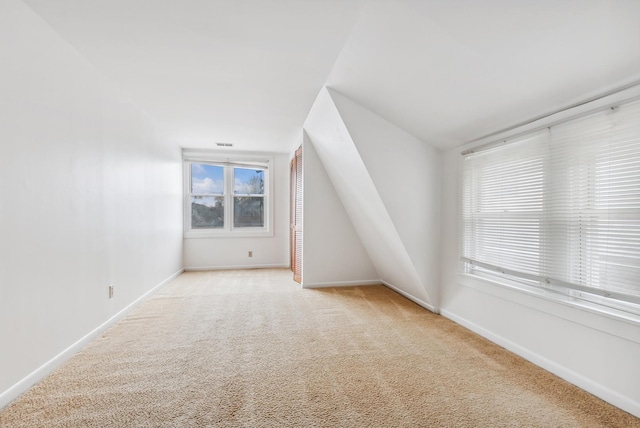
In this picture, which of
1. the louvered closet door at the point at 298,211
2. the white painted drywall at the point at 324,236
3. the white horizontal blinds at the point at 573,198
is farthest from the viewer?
the louvered closet door at the point at 298,211

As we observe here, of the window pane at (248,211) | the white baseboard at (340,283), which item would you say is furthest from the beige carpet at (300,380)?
the window pane at (248,211)

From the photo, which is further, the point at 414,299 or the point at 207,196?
the point at 207,196

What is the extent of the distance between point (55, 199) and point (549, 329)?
354cm

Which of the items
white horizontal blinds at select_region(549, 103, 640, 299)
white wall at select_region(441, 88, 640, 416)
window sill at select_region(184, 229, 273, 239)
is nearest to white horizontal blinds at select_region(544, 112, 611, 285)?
white horizontal blinds at select_region(549, 103, 640, 299)

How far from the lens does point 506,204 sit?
2.35 m

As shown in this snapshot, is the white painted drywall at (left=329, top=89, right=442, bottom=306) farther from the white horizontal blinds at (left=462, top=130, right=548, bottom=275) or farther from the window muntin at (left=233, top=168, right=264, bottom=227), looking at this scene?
the window muntin at (left=233, top=168, right=264, bottom=227)

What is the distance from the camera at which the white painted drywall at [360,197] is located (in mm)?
2967

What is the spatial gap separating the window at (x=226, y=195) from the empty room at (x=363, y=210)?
209 centimetres

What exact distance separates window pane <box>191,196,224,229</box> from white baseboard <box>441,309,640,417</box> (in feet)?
15.5

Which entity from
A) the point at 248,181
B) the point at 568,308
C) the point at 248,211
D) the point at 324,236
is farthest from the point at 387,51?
the point at 248,211

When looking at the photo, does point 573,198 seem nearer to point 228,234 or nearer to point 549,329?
point 549,329

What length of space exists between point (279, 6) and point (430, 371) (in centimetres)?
253

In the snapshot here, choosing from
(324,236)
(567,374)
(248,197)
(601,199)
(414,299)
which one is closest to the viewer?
(601,199)

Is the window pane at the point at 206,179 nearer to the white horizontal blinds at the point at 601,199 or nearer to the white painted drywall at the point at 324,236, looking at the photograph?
the white painted drywall at the point at 324,236
